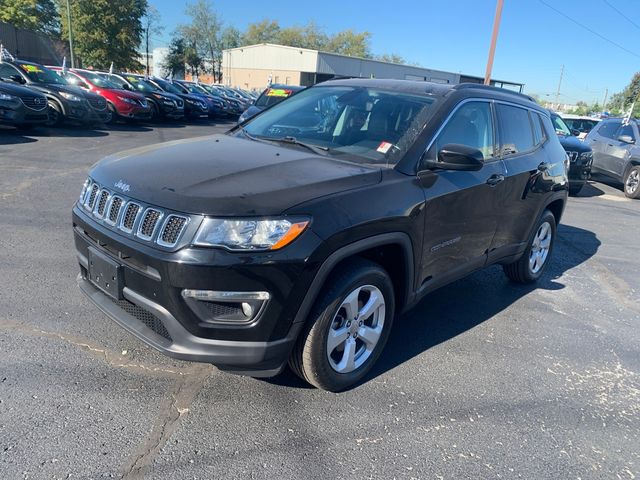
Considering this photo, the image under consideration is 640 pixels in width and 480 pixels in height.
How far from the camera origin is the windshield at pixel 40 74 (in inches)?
544

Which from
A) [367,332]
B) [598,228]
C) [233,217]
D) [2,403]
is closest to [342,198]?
[233,217]

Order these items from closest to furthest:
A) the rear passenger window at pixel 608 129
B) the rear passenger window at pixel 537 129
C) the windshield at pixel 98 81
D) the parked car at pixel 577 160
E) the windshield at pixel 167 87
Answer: the rear passenger window at pixel 537 129, the parked car at pixel 577 160, the rear passenger window at pixel 608 129, the windshield at pixel 98 81, the windshield at pixel 167 87

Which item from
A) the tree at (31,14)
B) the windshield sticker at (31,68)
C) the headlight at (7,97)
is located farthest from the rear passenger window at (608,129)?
the tree at (31,14)

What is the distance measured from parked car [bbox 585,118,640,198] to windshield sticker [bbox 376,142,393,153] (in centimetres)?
1094

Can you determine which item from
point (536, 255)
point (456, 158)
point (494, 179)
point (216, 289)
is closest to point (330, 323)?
point (216, 289)

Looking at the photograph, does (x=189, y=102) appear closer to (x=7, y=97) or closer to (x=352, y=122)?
(x=7, y=97)

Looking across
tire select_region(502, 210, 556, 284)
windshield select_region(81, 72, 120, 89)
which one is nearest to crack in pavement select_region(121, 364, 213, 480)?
tire select_region(502, 210, 556, 284)

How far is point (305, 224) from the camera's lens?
2.46m

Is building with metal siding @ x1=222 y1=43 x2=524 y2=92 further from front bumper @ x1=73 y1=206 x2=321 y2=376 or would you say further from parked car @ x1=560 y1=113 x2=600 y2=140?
front bumper @ x1=73 y1=206 x2=321 y2=376

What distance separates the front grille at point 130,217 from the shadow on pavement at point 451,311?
1262 millimetres

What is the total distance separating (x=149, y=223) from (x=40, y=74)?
14320mm

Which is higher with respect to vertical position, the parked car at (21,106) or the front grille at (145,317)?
the parked car at (21,106)

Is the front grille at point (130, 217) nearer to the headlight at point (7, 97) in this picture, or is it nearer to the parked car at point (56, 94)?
the headlight at point (7, 97)

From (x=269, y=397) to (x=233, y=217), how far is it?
118 cm
